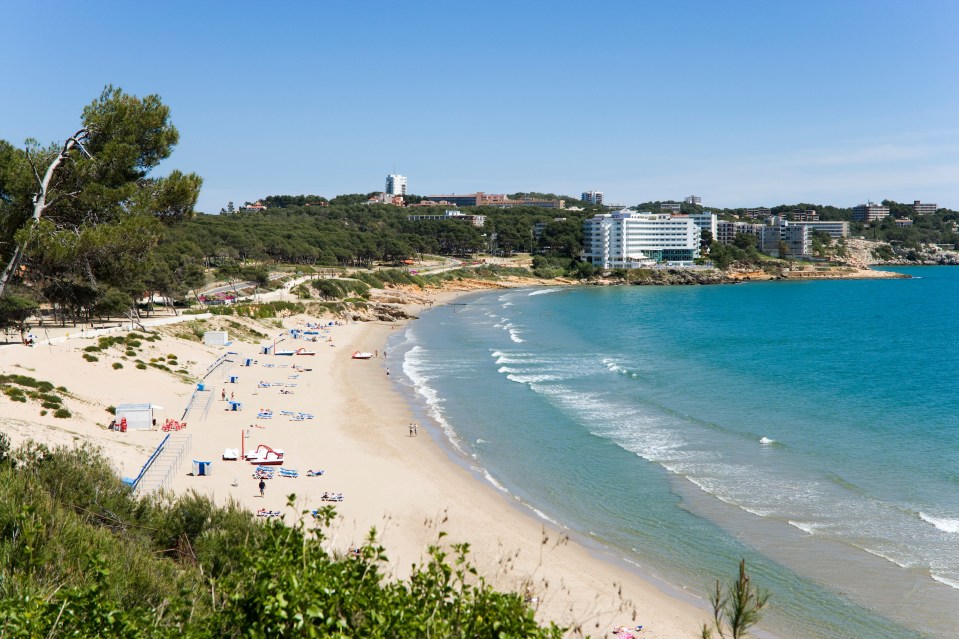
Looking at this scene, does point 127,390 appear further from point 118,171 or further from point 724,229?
point 724,229

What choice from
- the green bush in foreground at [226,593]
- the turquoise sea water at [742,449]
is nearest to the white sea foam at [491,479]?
the turquoise sea water at [742,449]

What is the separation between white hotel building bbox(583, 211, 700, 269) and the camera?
463 ft

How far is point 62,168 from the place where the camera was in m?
12.6

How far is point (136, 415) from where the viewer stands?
25.2 metres

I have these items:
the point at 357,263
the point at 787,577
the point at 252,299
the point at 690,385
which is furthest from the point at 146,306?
the point at 357,263

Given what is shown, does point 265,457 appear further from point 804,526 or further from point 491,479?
point 804,526

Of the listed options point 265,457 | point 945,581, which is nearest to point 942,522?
point 945,581

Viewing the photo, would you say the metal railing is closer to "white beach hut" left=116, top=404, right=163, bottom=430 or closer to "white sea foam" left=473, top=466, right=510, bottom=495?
"white beach hut" left=116, top=404, right=163, bottom=430

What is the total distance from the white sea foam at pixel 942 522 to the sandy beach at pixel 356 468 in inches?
307

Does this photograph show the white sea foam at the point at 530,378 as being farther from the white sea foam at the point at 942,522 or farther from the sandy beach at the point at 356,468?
the white sea foam at the point at 942,522

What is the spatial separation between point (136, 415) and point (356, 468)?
7808 mm

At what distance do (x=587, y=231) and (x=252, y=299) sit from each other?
91.9m

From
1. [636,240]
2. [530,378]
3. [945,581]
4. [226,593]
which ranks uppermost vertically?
[636,240]

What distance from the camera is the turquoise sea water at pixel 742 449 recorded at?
16.6 m
